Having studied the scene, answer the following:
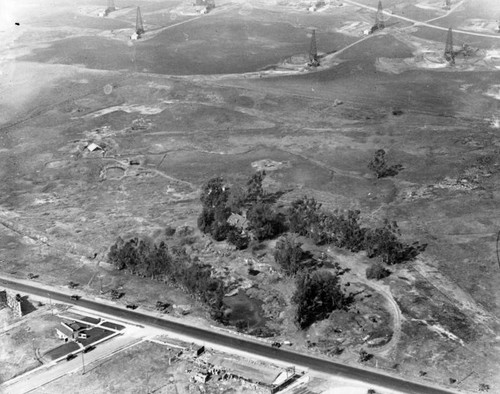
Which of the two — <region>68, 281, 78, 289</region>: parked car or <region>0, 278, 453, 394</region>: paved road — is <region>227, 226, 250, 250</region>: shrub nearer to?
<region>0, 278, 453, 394</region>: paved road

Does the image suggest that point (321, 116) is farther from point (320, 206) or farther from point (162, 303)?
point (162, 303)

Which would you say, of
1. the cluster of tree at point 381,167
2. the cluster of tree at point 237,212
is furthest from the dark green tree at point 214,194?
the cluster of tree at point 381,167

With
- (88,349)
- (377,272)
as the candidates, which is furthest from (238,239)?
(88,349)

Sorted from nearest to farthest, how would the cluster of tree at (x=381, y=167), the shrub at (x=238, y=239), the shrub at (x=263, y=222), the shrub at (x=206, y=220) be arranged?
Answer: 1. the shrub at (x=238, y=239)
2. the shrub at (x=263, y=222)
3. the shrub at (x=206, y=220)
4. the cluster of tree at (x=381, y=167)

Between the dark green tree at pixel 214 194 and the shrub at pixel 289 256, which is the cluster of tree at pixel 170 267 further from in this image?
the dark green tree at pixel 214 194

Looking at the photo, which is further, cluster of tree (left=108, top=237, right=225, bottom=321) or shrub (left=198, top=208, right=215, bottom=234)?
shrub (left=198, top=208, right=215, bottom=234)

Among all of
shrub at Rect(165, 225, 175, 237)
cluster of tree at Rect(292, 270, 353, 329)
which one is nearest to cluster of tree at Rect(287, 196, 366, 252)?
cluster of tree at Rect(292, 270, 353, 329)
